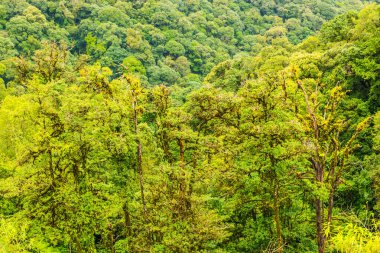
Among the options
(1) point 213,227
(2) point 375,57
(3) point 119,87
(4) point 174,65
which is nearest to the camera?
(1) point 213,227

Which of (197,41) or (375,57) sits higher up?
(375,57)

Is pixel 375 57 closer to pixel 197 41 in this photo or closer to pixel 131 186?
pixel 131 186

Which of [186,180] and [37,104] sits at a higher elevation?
[37,104]

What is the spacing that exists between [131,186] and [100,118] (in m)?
4.35

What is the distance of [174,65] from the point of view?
9775cm

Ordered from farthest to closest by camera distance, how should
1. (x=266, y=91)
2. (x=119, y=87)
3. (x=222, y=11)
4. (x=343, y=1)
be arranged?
1. (x=343, y=1)
2. (x=222, y=11)
3. (x=119, y=87)
4. (x=266, y=91)

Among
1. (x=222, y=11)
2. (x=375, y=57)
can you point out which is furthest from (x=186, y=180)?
(x=222, y=11)

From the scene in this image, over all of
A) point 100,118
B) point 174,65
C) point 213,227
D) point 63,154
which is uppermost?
point 100,118

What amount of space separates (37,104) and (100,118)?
3.29 meters

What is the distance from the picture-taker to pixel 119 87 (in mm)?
23344

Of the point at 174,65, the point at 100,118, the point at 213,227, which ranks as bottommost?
the point at 174,65

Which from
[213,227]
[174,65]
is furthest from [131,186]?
[174,65]

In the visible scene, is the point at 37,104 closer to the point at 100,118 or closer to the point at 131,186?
the point at 100,118

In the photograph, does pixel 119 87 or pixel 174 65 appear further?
pixel 174 65
